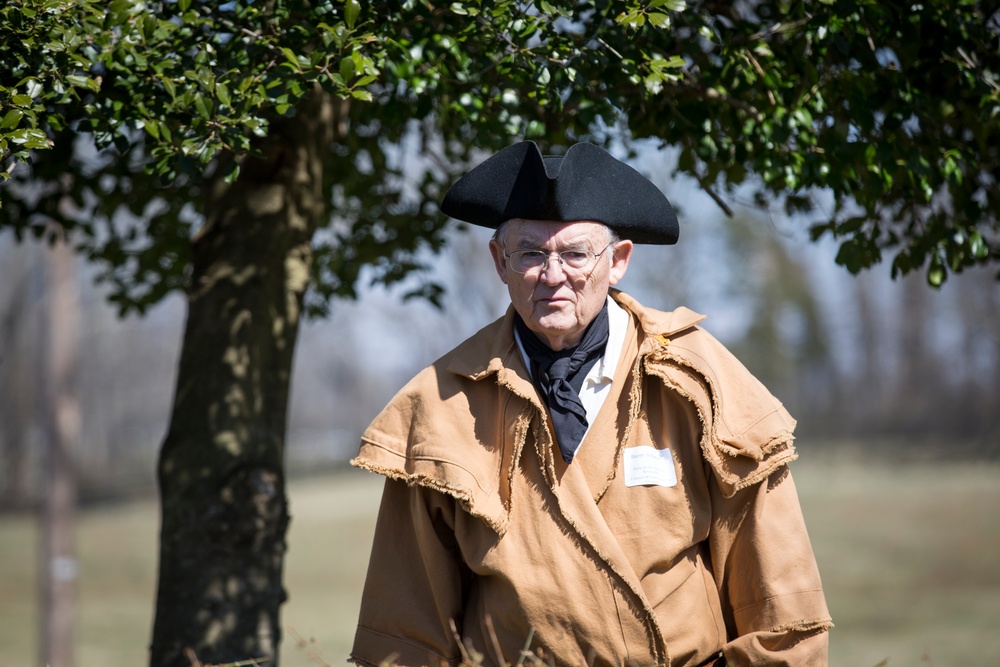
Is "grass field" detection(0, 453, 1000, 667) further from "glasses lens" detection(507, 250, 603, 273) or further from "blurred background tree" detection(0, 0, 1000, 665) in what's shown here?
"glasses lens" detection(507, 250, 603, 273)

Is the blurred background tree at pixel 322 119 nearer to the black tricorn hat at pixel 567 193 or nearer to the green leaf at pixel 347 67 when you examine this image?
the green leaf at pixel 347 67

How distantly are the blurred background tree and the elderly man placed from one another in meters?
0.53

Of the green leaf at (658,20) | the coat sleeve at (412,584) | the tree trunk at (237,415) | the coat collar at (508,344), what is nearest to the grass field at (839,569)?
the tree trunk at (237,415)

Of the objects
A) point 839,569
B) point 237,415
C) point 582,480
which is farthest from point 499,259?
point 839,569

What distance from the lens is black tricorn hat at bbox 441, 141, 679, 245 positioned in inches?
106

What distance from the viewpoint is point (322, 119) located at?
4.28 meters

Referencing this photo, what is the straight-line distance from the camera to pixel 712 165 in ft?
12.8

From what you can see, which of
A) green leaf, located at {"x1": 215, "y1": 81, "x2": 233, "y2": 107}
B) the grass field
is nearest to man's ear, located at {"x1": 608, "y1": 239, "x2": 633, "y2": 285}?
green leaf, located at {"x1": 215, "y1": 81, "x2": 233, "y2": 107}

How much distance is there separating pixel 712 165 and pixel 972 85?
929mm

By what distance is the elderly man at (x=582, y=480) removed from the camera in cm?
261

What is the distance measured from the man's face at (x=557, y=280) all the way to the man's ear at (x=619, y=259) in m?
0.04

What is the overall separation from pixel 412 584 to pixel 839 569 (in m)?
13.7

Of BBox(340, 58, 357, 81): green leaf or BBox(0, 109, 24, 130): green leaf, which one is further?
BBox(340, 58, 357, 81): green leaf

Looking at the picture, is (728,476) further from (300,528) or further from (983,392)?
(983,392)
